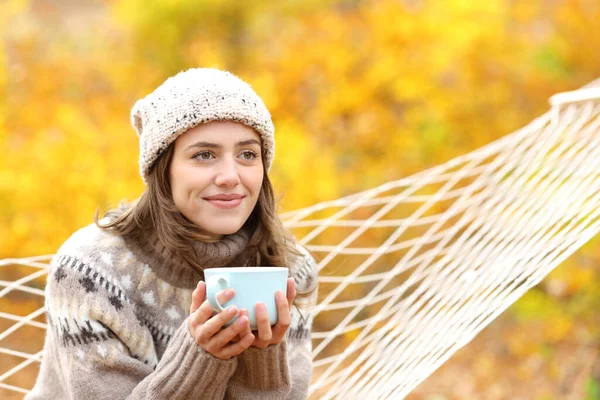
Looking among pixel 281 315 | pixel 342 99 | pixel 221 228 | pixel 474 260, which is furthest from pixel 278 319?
pixel 342 99

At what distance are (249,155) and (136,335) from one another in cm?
33

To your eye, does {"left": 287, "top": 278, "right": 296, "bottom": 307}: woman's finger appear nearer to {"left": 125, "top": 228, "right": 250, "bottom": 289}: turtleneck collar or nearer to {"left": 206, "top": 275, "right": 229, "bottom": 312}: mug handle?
{"left": 206, "top": 275, "right": 229, "bottom": 312}: mug handle

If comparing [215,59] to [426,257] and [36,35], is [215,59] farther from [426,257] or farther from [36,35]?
[426,257]

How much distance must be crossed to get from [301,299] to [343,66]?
3.02 metres

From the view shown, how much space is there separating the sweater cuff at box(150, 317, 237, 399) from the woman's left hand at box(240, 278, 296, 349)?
0.07 meters

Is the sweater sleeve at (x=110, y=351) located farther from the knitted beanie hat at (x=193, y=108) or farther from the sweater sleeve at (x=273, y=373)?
the knitted beanie hat at (x=193, y=108)

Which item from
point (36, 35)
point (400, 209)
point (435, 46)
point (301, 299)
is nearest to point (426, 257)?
point (301, 299)

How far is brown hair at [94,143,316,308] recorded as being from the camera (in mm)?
1340

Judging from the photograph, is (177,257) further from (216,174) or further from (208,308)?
(208,308)

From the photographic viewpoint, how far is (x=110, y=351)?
127 centimetres

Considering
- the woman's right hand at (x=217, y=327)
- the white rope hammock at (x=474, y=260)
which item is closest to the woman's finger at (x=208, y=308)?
the woman's right hand at (x=217, y=327)

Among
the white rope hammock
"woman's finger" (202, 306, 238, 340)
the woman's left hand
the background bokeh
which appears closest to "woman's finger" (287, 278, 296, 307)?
the woman's left hand

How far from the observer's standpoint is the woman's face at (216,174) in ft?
4.26

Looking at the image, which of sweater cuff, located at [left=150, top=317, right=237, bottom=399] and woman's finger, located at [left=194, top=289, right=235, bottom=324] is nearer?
woman's finger, located at [left=194, top=289, right=235, bottom=324]
